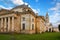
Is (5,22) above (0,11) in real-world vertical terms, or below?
below

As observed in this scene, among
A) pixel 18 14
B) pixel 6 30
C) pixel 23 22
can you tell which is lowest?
pixel 6 30

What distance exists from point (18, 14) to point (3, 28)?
7.40 meters

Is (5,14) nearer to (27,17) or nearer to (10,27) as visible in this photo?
(10,27)

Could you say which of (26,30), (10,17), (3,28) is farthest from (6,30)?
(26,30)

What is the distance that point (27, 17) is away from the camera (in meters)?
38.8

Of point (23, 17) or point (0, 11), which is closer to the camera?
Result: point (23, 17)

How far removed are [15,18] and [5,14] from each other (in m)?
3.85

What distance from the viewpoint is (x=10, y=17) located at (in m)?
40.1

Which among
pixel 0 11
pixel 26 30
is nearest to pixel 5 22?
pixel 0 11

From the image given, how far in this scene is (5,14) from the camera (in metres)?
40.6

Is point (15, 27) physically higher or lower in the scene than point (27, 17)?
lower

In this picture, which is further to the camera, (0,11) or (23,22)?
(0,11)

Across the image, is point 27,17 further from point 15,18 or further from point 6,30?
point 6,30

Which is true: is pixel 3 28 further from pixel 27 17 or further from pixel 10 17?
pixel 27 17
